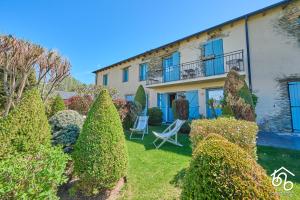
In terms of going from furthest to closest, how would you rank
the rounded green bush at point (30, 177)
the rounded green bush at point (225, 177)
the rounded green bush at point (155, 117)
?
the rounded green bush at point (155, 117) < the rounded green bush at point (30, 177) < the rounded green bush at point (225, 177)

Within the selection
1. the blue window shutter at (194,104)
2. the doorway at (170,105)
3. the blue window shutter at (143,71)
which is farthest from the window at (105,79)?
the blue window shutter at (194,104)

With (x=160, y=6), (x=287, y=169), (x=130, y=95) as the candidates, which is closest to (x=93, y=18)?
(x=160, y=6)

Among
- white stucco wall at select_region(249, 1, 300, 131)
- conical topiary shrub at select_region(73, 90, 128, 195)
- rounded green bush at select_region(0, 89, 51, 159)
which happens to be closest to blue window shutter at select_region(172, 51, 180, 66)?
white stucco wall at select_region(249, 1, 300, 131)

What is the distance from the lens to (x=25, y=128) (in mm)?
3572

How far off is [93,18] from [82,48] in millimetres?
6644

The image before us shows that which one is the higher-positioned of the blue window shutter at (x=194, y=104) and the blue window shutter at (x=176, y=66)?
the blue window shutter at (x=176, y=66)

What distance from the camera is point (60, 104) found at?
38.5 feet

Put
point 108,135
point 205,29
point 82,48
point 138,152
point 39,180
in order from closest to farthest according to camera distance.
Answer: point 39,180
point 108,135
point 138,152
point 205,29
point 82,48

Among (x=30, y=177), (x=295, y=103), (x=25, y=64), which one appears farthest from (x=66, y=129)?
(x=295, y=103)

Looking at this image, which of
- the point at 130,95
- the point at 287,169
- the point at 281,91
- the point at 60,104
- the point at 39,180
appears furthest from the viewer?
the point at 130,95

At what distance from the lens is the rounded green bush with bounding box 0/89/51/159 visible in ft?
11.0

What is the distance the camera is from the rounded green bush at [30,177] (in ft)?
7.30

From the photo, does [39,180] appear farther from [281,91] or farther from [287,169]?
[281,91]

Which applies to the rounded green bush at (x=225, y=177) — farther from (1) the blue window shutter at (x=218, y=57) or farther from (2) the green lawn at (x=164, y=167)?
(1) the blue window shutter at (x=218, y=57)
